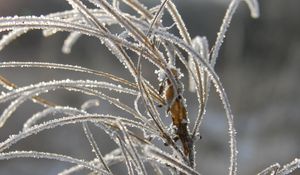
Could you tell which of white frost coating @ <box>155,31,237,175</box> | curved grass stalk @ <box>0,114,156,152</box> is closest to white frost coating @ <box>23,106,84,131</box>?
curved grass stalk @ <box>0,114,156,152</box>

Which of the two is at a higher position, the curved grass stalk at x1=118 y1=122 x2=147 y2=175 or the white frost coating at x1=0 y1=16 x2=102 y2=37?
the white frost coating at x1=0 y1=16 x2=102 y2=37

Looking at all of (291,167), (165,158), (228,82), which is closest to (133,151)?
(165,158)

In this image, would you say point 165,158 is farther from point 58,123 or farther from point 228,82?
point 228,82

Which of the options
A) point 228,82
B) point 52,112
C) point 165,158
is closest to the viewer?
point 165,158

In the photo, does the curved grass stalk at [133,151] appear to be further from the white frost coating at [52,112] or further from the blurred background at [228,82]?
the blurred background at [228,82]

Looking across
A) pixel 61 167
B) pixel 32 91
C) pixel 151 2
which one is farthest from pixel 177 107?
pixel 151 2

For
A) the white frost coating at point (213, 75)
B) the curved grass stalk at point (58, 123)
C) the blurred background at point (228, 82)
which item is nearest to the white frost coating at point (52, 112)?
the curved grass stalk at point (58, 123)

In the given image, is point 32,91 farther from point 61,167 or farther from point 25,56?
point 25,56

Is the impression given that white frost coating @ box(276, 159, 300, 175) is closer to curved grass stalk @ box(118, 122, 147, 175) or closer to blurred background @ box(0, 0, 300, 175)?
curved grass stalk @ box(118, 122, 147, 175)
